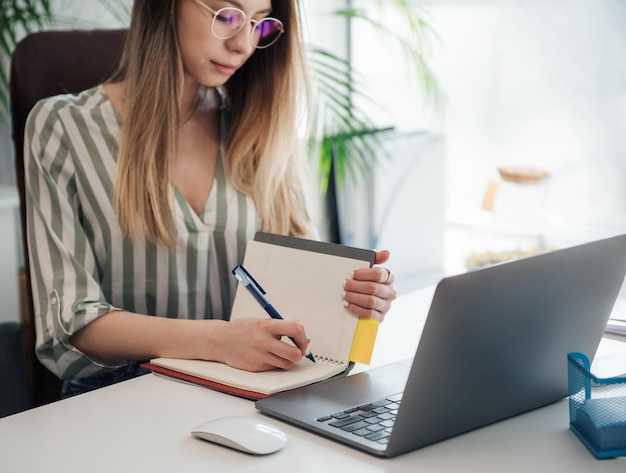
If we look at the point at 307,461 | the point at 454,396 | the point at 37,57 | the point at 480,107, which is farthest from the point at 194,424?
the point at 480,107

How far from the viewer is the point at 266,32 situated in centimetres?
146

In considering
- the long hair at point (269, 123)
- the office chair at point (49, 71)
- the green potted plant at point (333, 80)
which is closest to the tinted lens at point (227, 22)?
the long hair at point (269, 123)

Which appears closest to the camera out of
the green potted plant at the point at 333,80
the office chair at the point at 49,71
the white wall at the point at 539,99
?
the office chair at the point at 49,71

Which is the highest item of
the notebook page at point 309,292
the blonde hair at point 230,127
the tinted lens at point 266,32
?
the tinted lens at point 266,32

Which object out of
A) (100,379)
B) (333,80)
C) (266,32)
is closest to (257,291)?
(100,379)

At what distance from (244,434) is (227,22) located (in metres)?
0.73

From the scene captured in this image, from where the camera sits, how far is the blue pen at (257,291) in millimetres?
1174

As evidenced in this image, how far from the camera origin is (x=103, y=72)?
1.63 metres

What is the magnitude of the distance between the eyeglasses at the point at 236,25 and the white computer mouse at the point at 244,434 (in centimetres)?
69

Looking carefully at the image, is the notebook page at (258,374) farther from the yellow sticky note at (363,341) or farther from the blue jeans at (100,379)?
the blue jeans at (100,379)

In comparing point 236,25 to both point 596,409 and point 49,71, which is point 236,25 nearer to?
point 49,71

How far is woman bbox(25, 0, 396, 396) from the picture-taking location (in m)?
1.33

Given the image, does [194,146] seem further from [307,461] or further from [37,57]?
[307,461]

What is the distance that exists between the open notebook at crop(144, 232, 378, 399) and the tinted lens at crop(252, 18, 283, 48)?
380 millimetres
